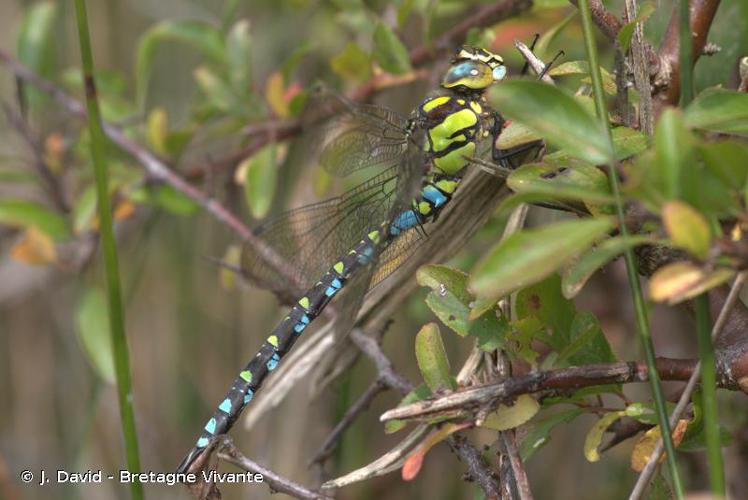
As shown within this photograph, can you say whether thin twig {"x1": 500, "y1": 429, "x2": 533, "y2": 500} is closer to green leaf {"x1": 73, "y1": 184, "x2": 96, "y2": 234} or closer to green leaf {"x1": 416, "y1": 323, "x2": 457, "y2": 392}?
green leaf {"x1": 416, "y1": 323, "x2": 457, "y2": 392}

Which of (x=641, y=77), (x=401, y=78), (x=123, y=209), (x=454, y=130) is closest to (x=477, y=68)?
(x=454, y=130)

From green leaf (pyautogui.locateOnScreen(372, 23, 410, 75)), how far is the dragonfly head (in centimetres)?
15

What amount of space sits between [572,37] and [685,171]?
4.22 ft

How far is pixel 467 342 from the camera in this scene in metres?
2.71

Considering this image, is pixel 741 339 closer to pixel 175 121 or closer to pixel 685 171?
pixel 685 171

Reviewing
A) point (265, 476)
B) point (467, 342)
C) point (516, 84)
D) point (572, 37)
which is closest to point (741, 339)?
point (516, 84)

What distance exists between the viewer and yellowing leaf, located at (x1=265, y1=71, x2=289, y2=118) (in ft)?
6.70

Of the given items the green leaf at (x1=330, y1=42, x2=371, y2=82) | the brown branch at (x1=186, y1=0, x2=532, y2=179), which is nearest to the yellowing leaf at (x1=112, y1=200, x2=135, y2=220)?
the brown branch at (x1=186, y1=0, x2=532, y2=179)

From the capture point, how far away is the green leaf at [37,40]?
2320mm

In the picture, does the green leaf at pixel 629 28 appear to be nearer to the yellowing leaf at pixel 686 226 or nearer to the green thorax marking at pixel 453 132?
the yellowing leaf at pixel 686 226

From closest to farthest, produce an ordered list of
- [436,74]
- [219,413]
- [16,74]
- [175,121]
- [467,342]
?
[219,413] < [436,74] < [16,74] < [467,342] < [175,121]

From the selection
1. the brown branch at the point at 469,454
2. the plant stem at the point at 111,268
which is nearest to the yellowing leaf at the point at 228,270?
the plant stem at the point at 111,268

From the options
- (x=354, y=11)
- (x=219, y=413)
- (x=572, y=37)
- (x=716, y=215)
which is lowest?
(x=219, y=413)

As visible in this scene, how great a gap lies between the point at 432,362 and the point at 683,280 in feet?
1.55
